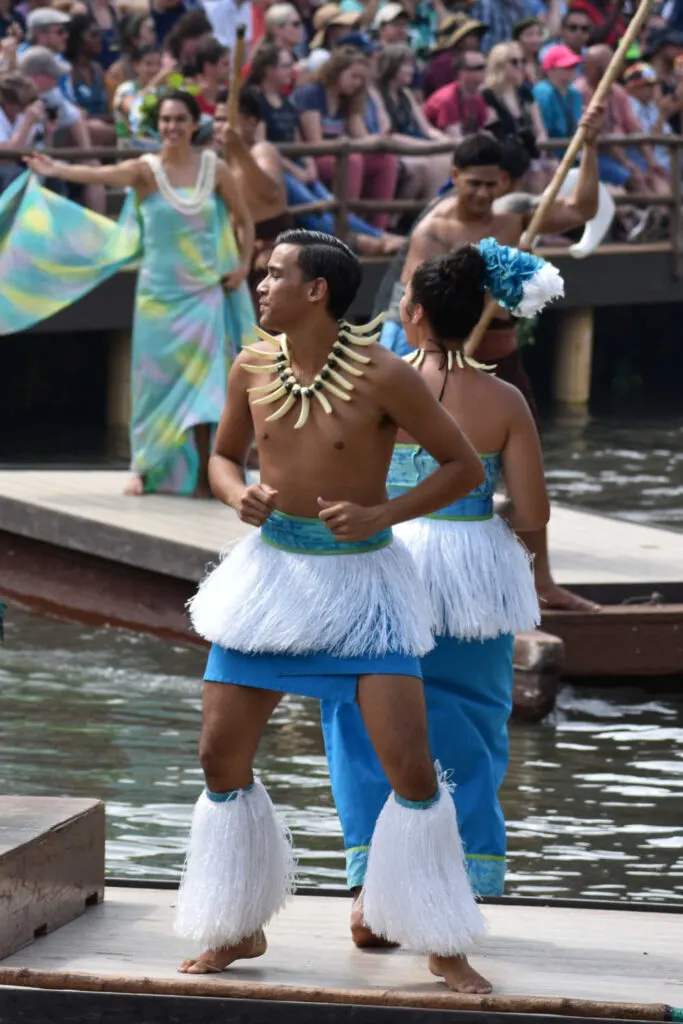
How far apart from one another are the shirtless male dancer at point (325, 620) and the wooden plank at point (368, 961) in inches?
4.3

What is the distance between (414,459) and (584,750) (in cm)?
302

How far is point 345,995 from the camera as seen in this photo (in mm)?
4512

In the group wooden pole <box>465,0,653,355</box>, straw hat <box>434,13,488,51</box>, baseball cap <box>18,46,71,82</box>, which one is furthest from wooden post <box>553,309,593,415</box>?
wooden pole <box>465,0,653,355</box>

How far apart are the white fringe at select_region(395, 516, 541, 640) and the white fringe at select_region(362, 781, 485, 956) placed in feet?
2.46

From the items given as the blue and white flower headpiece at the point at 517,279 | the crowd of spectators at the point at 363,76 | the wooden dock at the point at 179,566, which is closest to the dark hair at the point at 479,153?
the wooden dock at the point at 179,566

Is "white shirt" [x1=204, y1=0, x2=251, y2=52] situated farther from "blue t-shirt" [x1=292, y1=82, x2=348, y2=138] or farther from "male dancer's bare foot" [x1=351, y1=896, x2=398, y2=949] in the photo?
"male dancer's bare foot" [x1=351, y1=896, x2=398, y2=949]

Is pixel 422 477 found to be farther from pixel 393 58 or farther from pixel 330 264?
pixel 393 58

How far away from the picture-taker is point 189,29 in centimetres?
1463

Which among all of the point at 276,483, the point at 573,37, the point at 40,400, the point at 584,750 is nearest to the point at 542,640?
the point at 584,750

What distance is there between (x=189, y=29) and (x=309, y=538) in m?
10.4

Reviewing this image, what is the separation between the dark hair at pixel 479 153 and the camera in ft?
24.9

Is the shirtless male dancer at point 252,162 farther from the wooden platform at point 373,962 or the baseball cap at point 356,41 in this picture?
the wooden platform at point 373,962

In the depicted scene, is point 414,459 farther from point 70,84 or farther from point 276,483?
point 70,84

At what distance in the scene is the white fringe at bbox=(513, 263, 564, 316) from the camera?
549 centimetres
